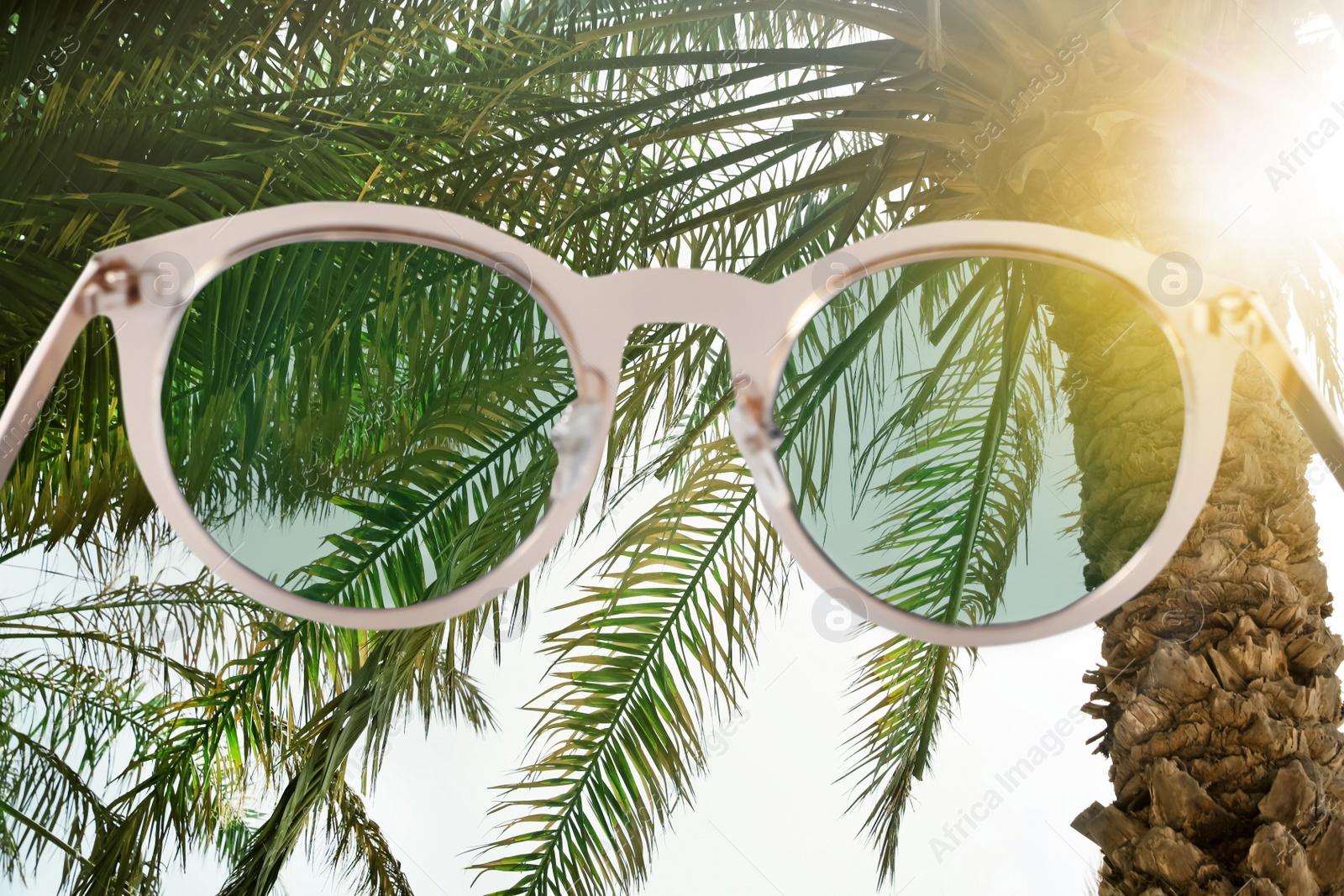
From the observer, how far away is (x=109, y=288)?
40 cm

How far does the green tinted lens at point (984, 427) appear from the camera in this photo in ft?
1.83

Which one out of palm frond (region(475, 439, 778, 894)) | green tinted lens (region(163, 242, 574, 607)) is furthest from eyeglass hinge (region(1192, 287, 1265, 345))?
palm frond (region(475, 439, 778, 894))

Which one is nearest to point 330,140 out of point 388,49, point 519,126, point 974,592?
point 388,49

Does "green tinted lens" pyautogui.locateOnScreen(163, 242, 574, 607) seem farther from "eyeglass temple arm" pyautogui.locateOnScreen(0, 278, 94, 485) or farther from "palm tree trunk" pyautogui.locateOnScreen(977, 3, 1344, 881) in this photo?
"palm tree trunk" pyautogui.locateOnScreen(977, 3, 1344, 881)

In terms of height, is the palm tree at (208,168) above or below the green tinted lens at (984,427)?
above

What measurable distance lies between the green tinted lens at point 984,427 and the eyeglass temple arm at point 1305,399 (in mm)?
74

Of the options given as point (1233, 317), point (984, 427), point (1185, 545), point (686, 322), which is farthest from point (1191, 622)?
point (686, 322)

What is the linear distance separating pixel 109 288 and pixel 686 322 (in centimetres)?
28

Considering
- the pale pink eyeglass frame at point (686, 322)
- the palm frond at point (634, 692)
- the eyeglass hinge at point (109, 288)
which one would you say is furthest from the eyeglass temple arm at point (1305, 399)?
the palm frond at point (634, 692)

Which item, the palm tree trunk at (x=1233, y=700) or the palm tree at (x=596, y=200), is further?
the palm tree at (x=596, y=200)

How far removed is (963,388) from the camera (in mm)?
653

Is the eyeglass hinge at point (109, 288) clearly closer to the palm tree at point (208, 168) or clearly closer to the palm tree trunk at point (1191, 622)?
the palm tree at point (208, 168)

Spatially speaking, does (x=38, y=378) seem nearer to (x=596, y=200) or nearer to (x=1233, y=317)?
(x=1233, y=317)

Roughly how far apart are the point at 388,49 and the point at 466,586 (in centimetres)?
80
